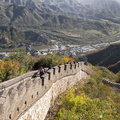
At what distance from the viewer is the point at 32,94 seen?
6941 mm

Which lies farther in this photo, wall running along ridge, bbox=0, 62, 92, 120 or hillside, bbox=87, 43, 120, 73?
hillside, bbox=87, 43, 120, 73

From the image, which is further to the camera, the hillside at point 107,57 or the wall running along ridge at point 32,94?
the hillside at point 107,57

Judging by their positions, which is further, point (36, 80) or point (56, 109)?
point (56, 109)

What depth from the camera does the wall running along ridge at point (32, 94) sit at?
211 inches

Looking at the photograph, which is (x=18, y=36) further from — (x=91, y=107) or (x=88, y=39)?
(x=91, y=107)

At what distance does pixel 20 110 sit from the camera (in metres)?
6.05

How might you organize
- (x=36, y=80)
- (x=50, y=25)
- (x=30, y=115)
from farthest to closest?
(x=50, y=25)
(x=36, y=80)
(x=30, y=115)

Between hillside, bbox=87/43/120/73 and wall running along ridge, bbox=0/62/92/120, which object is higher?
wall running along ridge, bbox=0/62/92/120

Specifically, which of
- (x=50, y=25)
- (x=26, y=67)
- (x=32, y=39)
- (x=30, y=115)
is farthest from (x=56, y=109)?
(x=50, y=25)

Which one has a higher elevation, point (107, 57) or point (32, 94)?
point (32, 94)

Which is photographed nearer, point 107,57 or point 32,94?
point 32,94

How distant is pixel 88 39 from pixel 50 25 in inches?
2212

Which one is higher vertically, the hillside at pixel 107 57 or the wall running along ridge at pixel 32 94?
the wall running along ridge at pixel 32 94

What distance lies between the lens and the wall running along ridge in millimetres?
5352
